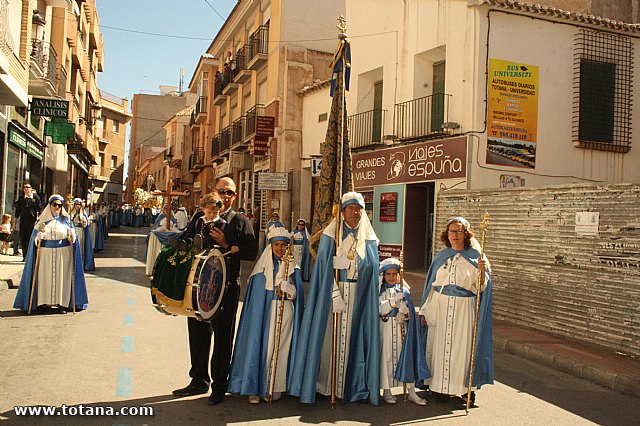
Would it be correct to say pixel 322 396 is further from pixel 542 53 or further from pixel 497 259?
pixel 542 53

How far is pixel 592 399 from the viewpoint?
6336 millimetres

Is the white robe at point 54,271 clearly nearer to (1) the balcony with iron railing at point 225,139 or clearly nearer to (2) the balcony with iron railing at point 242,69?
(2) the balcony with iron railing at point 242,69

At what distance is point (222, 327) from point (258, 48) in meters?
24.1

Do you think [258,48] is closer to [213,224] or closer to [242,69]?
[242,69]

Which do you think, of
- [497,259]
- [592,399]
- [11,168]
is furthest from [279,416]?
[11,168]

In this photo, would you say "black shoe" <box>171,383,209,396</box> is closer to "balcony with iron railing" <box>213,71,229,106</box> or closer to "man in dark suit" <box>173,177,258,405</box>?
"man in dark suit" <box>173,177,258,405</box>

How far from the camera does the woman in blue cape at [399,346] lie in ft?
18.6

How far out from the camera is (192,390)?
5.70m

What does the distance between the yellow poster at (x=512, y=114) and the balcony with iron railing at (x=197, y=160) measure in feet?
99.9

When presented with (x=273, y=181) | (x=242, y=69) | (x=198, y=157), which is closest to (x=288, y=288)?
(x=273, y=181)

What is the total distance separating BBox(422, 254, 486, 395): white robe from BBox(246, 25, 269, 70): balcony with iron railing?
2311 centimetres

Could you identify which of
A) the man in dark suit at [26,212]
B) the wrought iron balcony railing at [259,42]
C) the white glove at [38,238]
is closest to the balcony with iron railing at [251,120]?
the wrought iron balcony railing at [259,42]

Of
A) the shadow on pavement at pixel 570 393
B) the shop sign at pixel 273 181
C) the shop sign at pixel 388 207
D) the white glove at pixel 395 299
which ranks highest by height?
the shop sign at pixel 273 181

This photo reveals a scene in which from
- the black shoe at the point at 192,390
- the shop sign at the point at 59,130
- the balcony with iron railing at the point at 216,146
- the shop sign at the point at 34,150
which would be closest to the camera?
the black shoe at the point at 192,390
